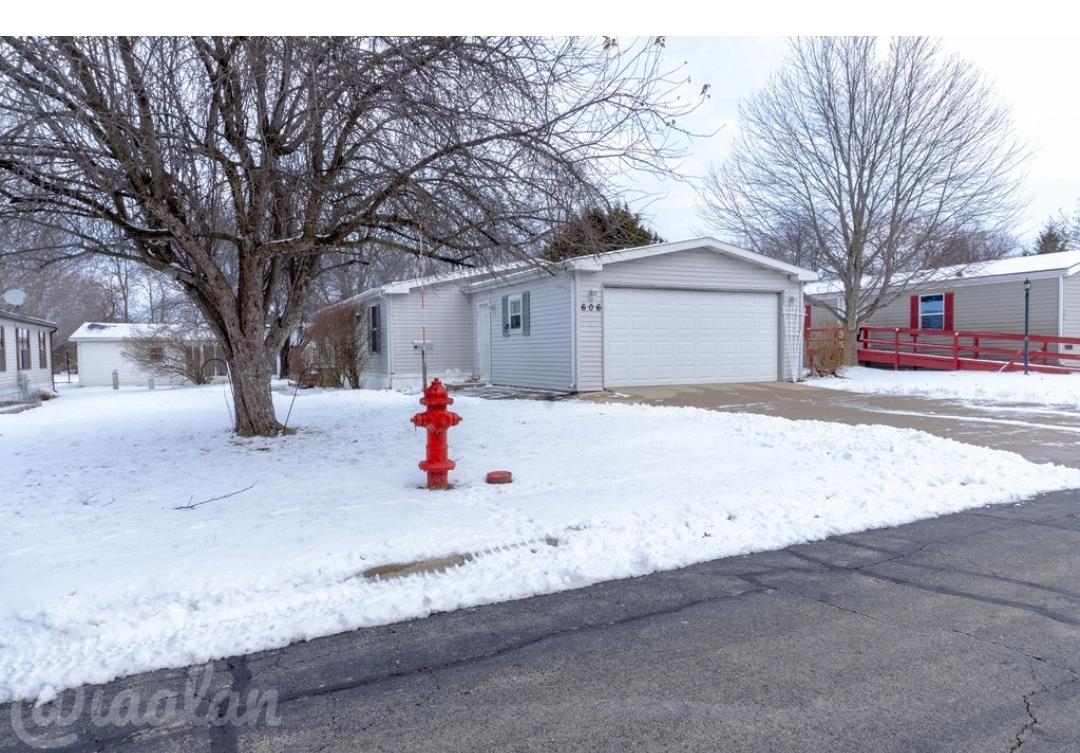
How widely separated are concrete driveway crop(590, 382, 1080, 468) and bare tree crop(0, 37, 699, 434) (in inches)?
225

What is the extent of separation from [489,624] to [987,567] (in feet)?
10.7

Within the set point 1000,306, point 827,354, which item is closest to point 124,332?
point 827,354

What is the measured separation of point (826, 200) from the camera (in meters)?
21.4

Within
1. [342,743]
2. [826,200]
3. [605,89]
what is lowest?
[342,743]

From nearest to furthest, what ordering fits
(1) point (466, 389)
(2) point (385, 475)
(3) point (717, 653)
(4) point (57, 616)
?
(3) point (717, 653), (4) point (57, 616), (2) point (385, 475), (1) point (466, 389)

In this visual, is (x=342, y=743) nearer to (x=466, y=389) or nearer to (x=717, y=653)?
(x=717, y=653)

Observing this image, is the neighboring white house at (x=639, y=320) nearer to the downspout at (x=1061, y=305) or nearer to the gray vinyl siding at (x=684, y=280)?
the gray vinyl siding at (x=684, y=280)

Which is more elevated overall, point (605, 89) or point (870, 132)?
point (870, 132)

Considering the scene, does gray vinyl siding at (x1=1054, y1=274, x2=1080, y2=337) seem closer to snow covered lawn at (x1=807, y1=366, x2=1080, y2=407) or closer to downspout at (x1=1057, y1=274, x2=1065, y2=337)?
downspout at (x1=1057, y1=274, x2=1065, y2=337)

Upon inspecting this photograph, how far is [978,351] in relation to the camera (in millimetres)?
21453

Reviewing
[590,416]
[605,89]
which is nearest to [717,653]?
[605,89]

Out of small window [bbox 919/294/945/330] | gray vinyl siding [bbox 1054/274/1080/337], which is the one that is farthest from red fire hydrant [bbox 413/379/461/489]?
small window [bbox 919/294/945/330]

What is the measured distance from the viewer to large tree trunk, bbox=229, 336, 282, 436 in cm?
1016

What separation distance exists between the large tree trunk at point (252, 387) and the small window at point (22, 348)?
17563 millimetres
